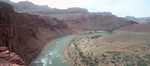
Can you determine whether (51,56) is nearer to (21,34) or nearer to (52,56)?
(52,56)

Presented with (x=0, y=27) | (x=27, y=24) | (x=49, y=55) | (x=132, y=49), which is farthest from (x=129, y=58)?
(x=27, y=24)

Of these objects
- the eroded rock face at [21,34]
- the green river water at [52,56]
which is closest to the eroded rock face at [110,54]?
the green river water at [52,56]

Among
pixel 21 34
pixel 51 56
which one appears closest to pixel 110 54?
pixel 51 56

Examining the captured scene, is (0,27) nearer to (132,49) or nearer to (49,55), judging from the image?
(49,55)

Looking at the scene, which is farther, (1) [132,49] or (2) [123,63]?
(1) [132,49]

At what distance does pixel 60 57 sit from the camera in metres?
27.4

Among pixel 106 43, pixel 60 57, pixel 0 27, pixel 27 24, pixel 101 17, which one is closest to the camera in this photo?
pixel 0 27

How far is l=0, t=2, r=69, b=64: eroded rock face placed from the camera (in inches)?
1022

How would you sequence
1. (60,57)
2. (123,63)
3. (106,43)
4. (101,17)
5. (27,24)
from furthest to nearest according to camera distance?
(101,17) < (27,24) < (106,43) < (60,57) < (123,63)

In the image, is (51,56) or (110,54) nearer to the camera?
(110,54)

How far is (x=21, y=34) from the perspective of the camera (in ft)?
95.3

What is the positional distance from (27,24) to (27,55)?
7.45 m

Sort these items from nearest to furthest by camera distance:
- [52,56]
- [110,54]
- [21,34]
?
[110,54]
[52,56]
[21,34]

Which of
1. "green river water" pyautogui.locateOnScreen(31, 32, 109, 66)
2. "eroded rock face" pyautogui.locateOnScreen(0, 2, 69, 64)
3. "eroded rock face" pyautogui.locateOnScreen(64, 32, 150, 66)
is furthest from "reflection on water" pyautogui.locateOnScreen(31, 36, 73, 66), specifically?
"eroded rock face" pyautogui.locateOnScreen(64, 32, 150, 66)
